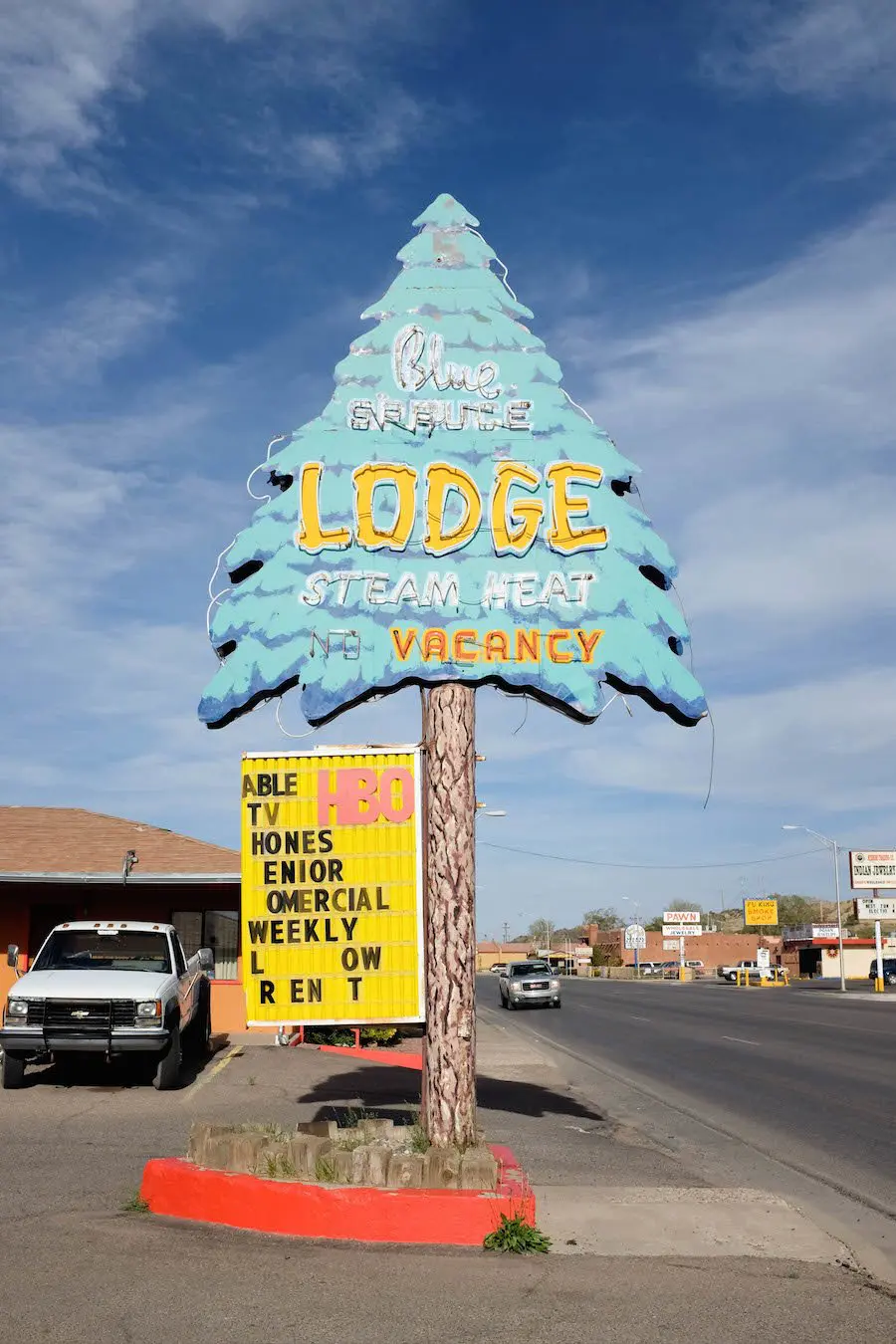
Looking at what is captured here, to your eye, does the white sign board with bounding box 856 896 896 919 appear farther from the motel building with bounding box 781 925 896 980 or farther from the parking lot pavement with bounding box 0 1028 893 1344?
the parking lot pavement with bounding box 0 1028 893 1344

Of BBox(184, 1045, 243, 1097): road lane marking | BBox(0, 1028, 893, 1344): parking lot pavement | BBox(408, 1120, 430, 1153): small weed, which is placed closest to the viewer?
BBox(0, 1028, 893, 1344): parking lot pavement

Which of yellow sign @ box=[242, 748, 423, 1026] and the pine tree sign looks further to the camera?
the pine tree sign

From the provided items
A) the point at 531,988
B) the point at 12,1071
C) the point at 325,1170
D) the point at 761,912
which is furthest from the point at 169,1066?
the point at 761,912

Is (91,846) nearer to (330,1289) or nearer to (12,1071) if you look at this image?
(12,1071)

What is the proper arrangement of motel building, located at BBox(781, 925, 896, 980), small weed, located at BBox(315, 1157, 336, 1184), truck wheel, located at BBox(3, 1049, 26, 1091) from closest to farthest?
1. small weed, located at BBox(315, 1157, 336, 1184)
2. truck wheel, located at BBox(3, 1049, 26, 1091)
3. motel building, located at BBox(781, 925, 896, 980)

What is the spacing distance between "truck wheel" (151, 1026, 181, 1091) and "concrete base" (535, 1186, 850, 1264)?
25.5ft

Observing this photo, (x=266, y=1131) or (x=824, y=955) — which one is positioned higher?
(x=266, y=1131)

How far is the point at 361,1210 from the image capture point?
769cm

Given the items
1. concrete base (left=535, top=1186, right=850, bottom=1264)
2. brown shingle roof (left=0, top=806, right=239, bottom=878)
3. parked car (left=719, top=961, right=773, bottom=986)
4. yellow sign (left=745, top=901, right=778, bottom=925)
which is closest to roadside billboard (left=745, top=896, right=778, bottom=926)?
yellow sign (left=745, top=901, right=778, bottom=925)

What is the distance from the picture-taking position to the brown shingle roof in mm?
23062

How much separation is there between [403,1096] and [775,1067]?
8.10 metres

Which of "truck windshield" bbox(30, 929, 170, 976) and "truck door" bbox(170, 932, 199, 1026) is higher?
"truck windshield" bbox(30, 929, 170, 976)

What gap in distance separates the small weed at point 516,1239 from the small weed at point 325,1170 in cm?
110

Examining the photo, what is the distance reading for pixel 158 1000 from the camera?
1577 cm
